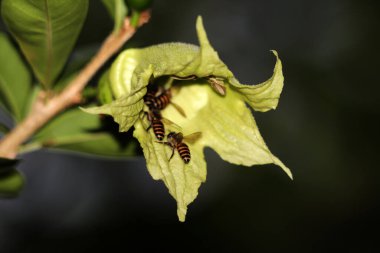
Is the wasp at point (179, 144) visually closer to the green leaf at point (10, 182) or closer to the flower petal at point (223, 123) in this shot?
the flower petal at point (223, 123)

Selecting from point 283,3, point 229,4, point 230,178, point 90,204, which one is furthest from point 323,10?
point 90,204

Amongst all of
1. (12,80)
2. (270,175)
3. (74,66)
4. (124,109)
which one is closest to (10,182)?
(12,80)

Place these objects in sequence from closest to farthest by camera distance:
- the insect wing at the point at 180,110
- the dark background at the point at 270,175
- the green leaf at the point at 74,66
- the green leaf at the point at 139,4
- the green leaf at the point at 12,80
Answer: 1. the green leaf at the point at 139,4
2. the insect wing at the point at 180,110
3. the green leaf at the point at 74,66
4. the green leaf at the point at 12,80
5. the dark background at the point at 270,175

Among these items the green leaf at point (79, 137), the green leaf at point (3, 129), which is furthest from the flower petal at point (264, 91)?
the green leaf at point (3, 129)

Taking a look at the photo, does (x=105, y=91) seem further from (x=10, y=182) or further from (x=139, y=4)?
(x=10, y=182)

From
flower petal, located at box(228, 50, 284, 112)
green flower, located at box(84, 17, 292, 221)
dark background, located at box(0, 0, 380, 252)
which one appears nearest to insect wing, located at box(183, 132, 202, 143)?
green flower, located at box(84, 17, 292, 221)

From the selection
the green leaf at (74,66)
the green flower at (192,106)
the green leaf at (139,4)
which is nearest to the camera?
the green flower at (192,106)
